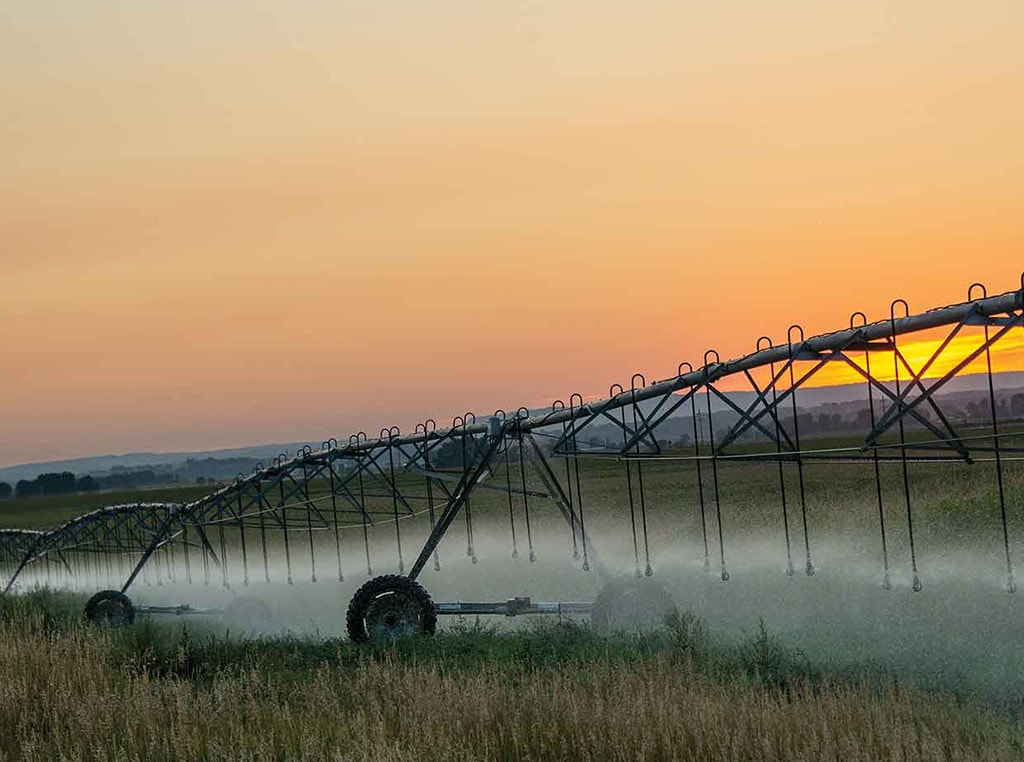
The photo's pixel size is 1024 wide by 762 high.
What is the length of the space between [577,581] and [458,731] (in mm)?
29787

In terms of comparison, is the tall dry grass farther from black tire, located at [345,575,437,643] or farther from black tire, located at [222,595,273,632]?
black tire, located at [222,595,273,632]

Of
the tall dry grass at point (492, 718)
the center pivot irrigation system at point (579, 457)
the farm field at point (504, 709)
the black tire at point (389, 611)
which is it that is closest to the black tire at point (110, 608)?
the center pivot irrigation system at point (579, 457)

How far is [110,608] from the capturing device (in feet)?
131

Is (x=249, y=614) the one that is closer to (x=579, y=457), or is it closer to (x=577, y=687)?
(x=579, y=457)

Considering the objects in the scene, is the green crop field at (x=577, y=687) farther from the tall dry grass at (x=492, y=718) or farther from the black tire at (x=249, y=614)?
the black tire at (x=249, y=614)

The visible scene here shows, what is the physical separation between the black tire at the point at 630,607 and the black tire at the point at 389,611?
332cm

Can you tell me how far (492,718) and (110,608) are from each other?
26.7 meters

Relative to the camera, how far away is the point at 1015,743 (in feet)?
46.5

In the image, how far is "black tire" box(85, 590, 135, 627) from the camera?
39.1 meters

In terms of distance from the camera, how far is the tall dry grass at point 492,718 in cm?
1425

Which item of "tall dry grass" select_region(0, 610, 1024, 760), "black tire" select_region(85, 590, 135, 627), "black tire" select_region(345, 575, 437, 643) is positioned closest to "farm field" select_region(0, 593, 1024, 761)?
"tall dry grass" select_region(0, 610, 1024, 760)

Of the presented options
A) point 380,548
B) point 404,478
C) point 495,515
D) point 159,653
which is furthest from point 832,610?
point 404,478

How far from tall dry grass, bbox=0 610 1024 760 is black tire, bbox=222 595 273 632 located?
16676 millimetres

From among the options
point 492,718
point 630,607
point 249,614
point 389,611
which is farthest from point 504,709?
point 249,614
